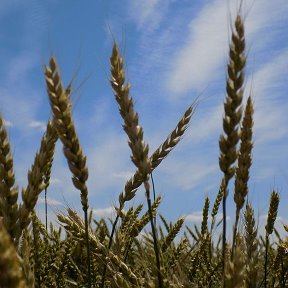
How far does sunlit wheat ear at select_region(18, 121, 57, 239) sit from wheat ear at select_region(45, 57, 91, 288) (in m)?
0.09

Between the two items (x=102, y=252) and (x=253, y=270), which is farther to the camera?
(x=102, y=252)

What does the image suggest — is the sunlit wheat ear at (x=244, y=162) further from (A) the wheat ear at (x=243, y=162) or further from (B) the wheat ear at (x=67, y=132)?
(B) the wheat ear at (x=67, y=132)

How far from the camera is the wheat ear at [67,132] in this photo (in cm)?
200

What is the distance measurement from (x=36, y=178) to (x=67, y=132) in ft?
0.75

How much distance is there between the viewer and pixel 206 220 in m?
4.66

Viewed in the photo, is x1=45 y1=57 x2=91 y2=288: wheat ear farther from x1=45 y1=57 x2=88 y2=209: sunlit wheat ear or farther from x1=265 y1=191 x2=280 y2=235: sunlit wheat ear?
x1=265 y1=191 x2=280 y2=235: sunlit wheat ear

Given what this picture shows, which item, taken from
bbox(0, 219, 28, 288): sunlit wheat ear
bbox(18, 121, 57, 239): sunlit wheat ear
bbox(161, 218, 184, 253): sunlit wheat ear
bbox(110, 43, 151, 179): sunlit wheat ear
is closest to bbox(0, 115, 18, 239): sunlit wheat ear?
bbox(18, 121, 57, 239): sunlit wheat ear

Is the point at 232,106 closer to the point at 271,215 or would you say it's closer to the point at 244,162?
the point at 244,162

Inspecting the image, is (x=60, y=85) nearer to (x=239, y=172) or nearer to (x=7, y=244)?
(x=239, y=172)

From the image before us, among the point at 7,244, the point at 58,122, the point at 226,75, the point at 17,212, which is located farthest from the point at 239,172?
the point at 7,244

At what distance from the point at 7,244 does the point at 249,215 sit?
7.20ft

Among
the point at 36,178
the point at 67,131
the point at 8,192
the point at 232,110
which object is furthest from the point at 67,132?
the point at 232,110

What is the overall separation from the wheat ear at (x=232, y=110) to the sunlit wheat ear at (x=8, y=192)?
82 cm

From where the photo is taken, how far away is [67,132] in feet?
6.60
